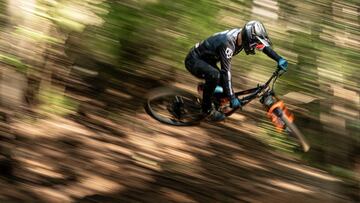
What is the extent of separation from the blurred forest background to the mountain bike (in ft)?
1.37

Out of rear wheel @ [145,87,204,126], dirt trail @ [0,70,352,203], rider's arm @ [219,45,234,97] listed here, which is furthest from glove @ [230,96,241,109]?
dirt trail @ [0,70,352,203]

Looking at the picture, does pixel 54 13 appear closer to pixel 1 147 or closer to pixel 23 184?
pixel 1 147

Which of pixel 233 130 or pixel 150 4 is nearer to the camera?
pixel 150 4

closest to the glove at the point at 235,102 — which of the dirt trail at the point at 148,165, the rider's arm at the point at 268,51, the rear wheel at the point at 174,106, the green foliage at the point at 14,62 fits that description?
the rear wheel at the point at 174,106

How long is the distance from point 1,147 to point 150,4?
293 centimetres

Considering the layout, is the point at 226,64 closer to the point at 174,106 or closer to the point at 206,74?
Result: the point at 206,74

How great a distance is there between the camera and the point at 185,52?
6176 mm

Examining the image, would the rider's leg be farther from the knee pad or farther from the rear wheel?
the rear wheel

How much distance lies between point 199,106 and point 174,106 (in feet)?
1.13

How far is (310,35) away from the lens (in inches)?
224

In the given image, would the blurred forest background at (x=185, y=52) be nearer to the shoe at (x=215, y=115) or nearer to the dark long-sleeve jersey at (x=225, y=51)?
the dark long-sleeve jersey at (x=225, y=51)

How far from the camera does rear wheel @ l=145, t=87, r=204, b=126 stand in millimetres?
5820

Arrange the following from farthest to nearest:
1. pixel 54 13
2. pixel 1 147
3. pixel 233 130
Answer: pixel 233 130, pixel 1 147, pixel 54 13

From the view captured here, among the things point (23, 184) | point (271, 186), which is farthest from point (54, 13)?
point (271, 186)
